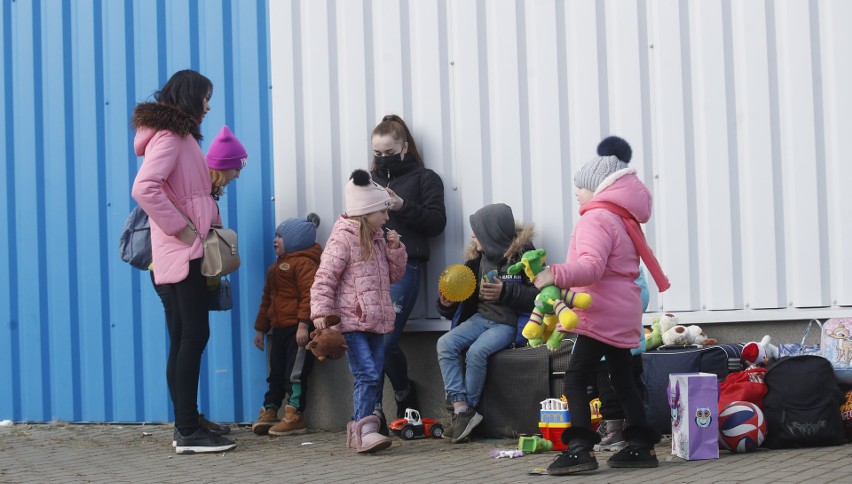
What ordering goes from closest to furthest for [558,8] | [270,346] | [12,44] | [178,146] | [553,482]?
[553,482] → [178,146] → [558,8] → [270,346] → [12,44]

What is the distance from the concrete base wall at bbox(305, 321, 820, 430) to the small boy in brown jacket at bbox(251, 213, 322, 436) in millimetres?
173

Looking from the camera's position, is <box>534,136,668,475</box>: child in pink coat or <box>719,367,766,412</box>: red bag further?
<box>719,367,766,412</box>: red bag

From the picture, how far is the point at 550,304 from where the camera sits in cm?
579

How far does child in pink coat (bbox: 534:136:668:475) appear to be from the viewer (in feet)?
19.1

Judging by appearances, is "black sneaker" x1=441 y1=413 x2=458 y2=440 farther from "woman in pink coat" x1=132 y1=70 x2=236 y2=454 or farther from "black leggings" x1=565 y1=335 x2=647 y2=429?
"black leggings" x1=565 y1=335 x2=647 y2=429

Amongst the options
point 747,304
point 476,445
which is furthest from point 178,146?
point 747,304

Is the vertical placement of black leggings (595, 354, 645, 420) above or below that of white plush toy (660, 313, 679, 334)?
below

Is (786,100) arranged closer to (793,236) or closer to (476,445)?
(793,236)

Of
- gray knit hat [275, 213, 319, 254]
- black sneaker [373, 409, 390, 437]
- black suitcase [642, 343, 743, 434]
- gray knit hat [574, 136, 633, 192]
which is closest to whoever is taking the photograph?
gray knit hat [574, 136, 633, 192]

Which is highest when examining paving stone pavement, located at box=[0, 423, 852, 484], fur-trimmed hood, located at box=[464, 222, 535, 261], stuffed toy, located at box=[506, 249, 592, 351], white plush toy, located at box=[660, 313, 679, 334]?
fur-trimmed hood, located at box=[464, 222, 535, 261]

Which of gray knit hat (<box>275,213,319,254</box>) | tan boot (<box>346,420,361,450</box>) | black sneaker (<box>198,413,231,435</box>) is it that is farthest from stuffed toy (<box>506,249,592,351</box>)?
black sneaker (<box>198,413,231,435</box>)

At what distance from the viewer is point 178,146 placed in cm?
709

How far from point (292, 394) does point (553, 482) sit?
3.03 meters

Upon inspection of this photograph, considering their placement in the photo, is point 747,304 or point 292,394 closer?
point 747,304
